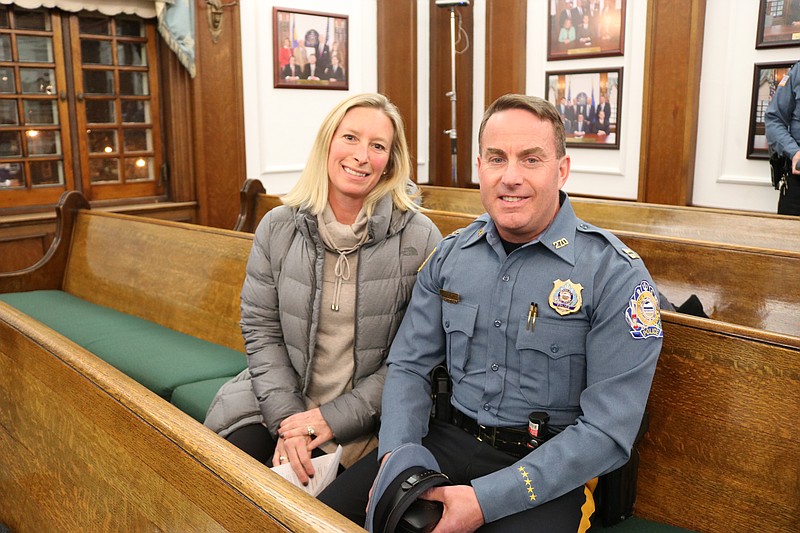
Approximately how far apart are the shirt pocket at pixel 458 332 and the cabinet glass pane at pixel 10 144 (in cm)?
409

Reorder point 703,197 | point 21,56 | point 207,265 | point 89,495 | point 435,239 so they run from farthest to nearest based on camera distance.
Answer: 1. point 703,197
2. point 21,56
3. point 207,265
4. point 435,239
5. point 89,495

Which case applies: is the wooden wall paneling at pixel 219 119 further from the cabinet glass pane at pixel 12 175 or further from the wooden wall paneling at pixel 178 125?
the cabinet glass pane at pixel 12 175

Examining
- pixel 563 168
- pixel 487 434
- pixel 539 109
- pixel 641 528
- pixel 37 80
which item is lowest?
pixel 641 528

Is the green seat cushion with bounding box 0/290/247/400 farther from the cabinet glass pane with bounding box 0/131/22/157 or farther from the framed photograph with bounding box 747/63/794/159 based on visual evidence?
the framed photograph with bounding box 747/63/794/159

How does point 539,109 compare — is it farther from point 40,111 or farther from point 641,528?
point 40,111

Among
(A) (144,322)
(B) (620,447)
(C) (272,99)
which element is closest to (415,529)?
(B) (620,447)

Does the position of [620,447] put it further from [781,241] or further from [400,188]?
[781,241]

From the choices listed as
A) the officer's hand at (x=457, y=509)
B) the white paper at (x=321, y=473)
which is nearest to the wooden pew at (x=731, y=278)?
the officer's hand at (x=457, y=509)

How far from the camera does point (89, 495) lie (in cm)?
156

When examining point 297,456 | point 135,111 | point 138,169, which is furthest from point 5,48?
point 297,456

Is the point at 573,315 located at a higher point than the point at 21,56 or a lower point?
lower

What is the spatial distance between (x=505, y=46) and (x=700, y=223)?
12.1 feet

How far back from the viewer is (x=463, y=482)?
1700mm

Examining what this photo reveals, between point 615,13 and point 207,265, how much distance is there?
412cm
